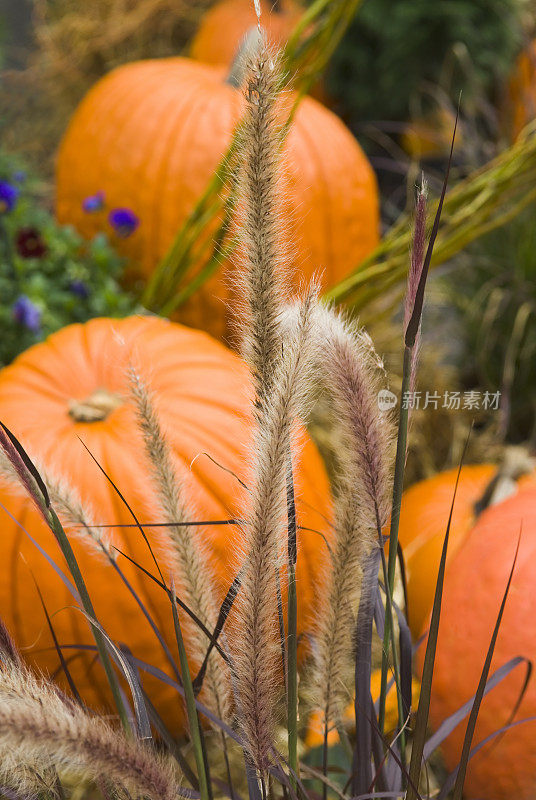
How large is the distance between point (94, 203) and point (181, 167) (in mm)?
163

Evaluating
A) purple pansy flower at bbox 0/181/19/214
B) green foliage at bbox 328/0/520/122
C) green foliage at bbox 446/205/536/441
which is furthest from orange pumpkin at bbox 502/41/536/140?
purple pansy flower at bbox 0/181/19/214

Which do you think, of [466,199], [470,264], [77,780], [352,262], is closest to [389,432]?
[77,780]

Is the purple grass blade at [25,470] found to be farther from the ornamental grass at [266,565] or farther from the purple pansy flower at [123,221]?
the purple pansy flower at [123,221]

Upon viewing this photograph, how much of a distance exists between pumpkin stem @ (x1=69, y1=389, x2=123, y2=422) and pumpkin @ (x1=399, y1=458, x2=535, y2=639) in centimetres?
49

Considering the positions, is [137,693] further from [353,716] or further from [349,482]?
[353,716]

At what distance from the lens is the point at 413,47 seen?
214 cm

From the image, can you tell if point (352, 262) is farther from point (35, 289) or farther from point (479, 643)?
point (479, 643)

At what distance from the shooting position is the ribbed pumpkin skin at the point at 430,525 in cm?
113

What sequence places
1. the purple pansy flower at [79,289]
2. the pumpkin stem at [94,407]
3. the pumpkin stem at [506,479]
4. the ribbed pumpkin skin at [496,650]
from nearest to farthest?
the ribbed pumpkin skin at [496,650] → the pumpkin stem at [94,407] → the pumpkin stem at [506,479] → the purple pansy flower at [79,289]

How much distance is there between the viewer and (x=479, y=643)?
81 centimetres

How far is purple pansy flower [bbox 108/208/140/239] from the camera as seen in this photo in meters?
1.31

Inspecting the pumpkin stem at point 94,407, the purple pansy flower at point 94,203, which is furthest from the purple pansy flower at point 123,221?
the pumpkin stem at point 94,407

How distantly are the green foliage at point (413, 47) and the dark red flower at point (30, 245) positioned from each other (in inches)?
51.0

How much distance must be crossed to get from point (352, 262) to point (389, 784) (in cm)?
112
